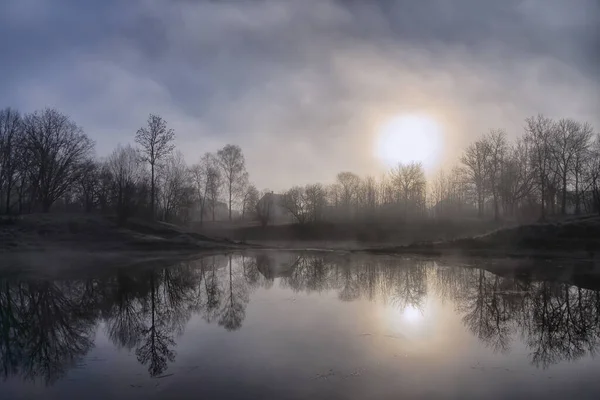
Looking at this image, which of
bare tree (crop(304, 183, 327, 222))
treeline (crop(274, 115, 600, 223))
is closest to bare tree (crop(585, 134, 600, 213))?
treeline (crop(274, 115, 600, 223))

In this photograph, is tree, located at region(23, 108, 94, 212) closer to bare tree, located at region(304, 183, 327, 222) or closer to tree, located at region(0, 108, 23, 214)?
tree, located at region(0, 108, 23, 214)

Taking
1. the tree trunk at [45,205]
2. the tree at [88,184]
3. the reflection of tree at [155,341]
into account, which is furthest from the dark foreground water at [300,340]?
the tree at [88,184]

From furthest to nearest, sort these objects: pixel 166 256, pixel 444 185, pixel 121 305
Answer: pixel 444 185 < pixel 166 256 < pixel 121 305

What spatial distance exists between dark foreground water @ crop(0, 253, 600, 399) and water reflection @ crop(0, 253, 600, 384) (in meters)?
0.06

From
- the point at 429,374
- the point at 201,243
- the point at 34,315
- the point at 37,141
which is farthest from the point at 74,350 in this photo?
the point at 37,141

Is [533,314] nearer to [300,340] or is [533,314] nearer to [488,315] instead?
[488,315]

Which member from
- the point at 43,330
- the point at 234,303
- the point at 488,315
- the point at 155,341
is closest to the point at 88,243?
the point at 234,303

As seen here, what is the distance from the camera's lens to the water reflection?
12.2 m

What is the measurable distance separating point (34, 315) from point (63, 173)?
54.0 meters

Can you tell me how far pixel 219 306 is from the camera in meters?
18.9

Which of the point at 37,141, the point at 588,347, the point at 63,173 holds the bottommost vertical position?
the point at 588,347

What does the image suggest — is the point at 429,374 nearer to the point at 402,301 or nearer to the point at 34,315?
the point at 402,301

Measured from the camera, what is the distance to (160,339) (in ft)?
43.8

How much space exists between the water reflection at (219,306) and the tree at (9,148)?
42659mm
